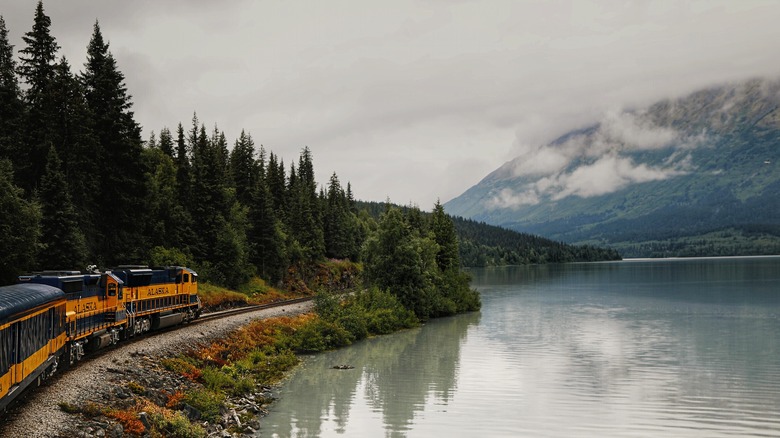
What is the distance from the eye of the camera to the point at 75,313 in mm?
31672

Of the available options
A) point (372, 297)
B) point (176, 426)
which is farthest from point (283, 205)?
point (176, 426)

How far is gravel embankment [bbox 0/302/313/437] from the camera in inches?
821

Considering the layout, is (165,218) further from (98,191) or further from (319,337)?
(319,337)

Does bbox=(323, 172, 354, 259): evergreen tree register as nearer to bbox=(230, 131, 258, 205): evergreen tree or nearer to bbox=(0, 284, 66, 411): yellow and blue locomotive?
bbox=(230, 131, 258, 205): evergreen tree

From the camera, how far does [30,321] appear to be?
23.4 m

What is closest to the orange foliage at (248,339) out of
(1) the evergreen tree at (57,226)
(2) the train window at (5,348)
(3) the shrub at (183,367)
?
(3) the shrub at (183,367)

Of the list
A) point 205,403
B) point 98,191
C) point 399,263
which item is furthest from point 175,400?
point 399,263

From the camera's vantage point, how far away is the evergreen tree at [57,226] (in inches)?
1997

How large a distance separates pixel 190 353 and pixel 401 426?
1562 centimetres

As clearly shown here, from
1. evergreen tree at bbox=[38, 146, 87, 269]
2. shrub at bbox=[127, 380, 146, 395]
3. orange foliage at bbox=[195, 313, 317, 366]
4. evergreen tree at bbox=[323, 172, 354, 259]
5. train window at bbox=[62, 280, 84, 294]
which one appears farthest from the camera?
evergreen tree at bbox=[323, 172, 354, 259]

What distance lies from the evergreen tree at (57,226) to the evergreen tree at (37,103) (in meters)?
5.09

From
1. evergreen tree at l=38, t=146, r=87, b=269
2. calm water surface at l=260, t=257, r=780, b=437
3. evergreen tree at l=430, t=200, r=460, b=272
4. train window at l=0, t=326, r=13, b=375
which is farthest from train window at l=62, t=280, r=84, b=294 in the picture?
evergreen tree at l=430, t=200, r=460, b=272

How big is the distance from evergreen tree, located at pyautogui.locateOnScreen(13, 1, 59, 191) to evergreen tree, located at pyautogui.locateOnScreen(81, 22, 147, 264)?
4.88 m

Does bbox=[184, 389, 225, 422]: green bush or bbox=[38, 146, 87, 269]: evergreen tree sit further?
bbox=[38, 146, 87, 269]: evergreen tree
